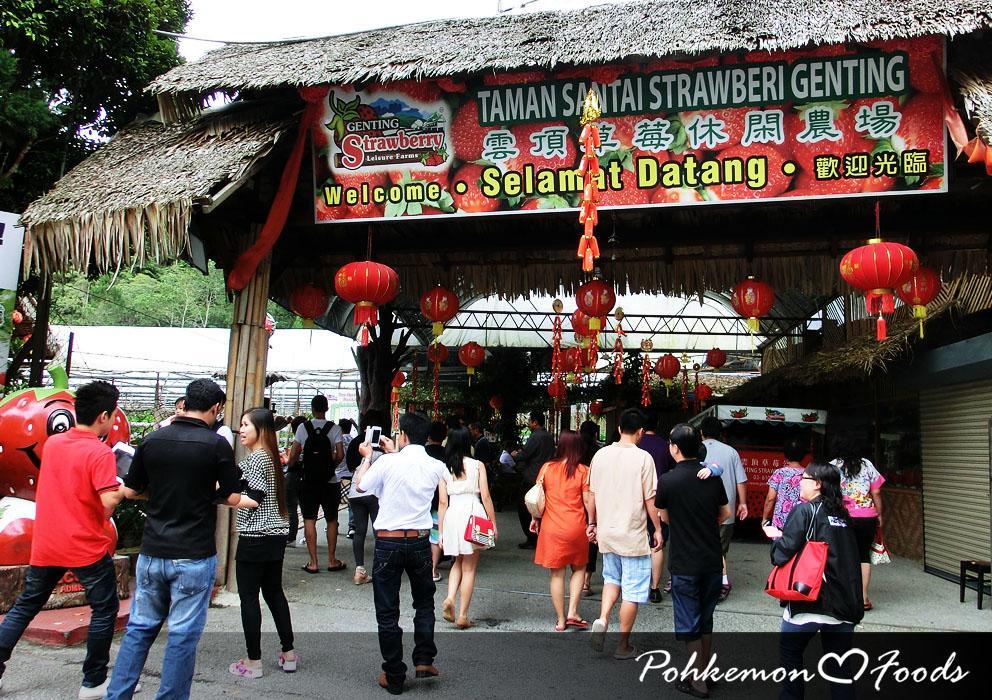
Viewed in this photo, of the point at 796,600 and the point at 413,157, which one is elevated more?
the point at 413,157

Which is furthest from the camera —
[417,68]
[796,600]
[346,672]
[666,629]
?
[417,68]

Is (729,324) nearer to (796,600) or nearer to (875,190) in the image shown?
(875,190)

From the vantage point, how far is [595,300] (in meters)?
8.16

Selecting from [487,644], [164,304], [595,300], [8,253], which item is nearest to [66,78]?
[8,253]

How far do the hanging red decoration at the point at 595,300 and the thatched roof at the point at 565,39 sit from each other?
2.62 meters

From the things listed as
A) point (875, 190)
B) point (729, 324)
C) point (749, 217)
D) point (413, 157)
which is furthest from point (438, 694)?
point (729, 324)

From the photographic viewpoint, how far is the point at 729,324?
18.8 m

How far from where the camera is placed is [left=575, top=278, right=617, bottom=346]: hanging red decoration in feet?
26.7

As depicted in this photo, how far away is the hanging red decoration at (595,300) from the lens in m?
8.15

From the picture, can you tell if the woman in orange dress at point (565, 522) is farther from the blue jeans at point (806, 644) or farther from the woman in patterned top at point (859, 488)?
the woman in patterned top at point (859, 488)

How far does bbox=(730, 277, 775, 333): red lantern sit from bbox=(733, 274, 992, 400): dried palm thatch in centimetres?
158

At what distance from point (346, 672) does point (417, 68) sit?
15.4 feet

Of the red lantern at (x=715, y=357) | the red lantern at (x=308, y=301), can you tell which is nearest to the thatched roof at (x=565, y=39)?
the red lantern at (x=308, y=301)

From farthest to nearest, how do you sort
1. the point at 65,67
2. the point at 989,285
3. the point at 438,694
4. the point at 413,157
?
1. the point at 65,67
2. the point at 989,285
3. the point at 413,157
4. the point at 438,694
